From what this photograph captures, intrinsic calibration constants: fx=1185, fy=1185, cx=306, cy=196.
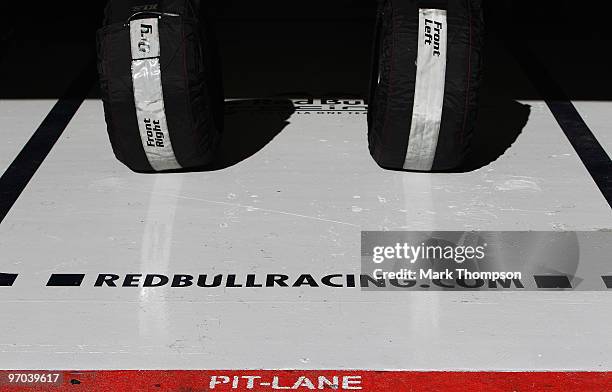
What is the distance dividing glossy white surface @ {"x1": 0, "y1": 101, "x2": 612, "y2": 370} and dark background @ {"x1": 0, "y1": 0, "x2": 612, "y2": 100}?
831 millimetres

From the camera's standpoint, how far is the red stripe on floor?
13.6 ft

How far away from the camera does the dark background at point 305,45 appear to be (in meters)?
7.68

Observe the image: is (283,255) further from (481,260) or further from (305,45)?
(305,45)

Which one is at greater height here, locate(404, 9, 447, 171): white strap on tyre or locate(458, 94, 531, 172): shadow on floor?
locate(404, 9, 447, 171): white strap on tyre

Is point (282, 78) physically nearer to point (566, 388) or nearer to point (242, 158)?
point (242, 158)

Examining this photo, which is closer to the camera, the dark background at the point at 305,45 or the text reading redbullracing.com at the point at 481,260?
the text reading redbullracing.com at the point at 481,260

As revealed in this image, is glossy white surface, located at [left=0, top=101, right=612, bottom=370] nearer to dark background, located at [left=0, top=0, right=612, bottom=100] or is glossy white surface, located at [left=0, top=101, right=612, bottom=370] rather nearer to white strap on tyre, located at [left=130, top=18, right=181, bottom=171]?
white strap on tyre, located at [left=130, top=18, right=181, bottom=171]

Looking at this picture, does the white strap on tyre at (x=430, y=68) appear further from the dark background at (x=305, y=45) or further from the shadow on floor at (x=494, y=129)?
the dark background at (x=305, y=45)

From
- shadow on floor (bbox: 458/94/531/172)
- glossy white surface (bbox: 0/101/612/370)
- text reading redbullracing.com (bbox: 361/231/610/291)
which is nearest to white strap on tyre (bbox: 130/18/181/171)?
glossy white surface (bbox: 0/101/612/370)

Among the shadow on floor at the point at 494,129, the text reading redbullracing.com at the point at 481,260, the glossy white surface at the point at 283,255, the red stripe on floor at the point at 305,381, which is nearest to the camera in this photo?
the red stripe on floor at the point at 305,381

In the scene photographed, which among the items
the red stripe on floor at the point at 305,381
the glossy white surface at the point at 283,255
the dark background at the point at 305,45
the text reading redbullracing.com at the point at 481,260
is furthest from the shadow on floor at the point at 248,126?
the red stripe on floor at the point at 305,381

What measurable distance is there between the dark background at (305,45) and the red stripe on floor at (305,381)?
3462 mm

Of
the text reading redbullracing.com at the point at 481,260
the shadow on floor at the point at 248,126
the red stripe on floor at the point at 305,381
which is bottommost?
the shadow on floor at the point at 248,126

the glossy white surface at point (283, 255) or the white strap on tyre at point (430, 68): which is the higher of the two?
the white strap on tyre at point (430, 68)
